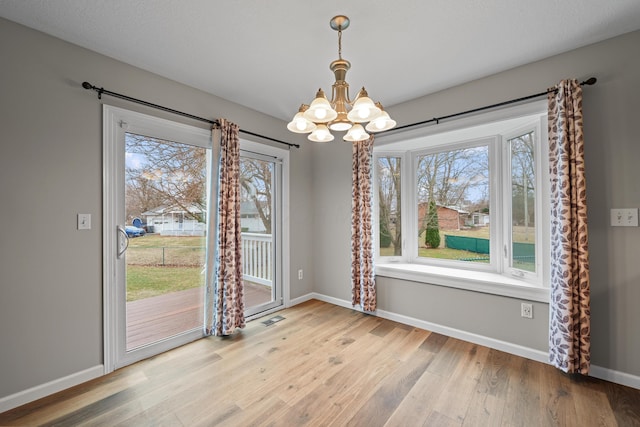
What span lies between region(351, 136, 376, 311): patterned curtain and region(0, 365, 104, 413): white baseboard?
8.22ft

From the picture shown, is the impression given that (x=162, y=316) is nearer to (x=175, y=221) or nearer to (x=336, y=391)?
(x=175, y=221)

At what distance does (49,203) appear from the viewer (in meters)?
1.87

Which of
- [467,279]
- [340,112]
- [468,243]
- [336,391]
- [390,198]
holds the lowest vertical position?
[336,391]

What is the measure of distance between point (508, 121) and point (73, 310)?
385cm

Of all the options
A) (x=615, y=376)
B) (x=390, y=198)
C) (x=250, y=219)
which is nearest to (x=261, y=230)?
(x=250, y=219)

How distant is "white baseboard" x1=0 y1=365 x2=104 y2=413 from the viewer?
5.63 ft

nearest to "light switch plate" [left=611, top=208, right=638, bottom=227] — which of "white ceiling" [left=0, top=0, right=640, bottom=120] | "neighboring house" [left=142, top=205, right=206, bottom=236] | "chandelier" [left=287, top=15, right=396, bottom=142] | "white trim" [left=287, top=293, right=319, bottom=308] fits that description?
"white ceiling" [left=0, top=0, right=640, bottom=120]

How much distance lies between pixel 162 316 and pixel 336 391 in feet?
5.74

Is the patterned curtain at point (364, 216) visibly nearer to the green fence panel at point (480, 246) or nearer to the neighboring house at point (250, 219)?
the green fence panel at point (480, 246)

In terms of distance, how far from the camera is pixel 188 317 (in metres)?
2.69

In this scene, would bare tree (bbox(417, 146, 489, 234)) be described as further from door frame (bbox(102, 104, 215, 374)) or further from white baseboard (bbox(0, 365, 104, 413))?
white baseboard (bbox(0, 365, 104, 413))

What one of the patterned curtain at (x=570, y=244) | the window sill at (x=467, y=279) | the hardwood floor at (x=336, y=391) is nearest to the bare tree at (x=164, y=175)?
the hardwood floor at (x=336, y=391)

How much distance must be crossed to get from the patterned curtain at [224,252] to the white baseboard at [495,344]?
1.28 m

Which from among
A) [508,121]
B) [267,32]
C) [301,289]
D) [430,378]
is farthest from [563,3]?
[301,289]
